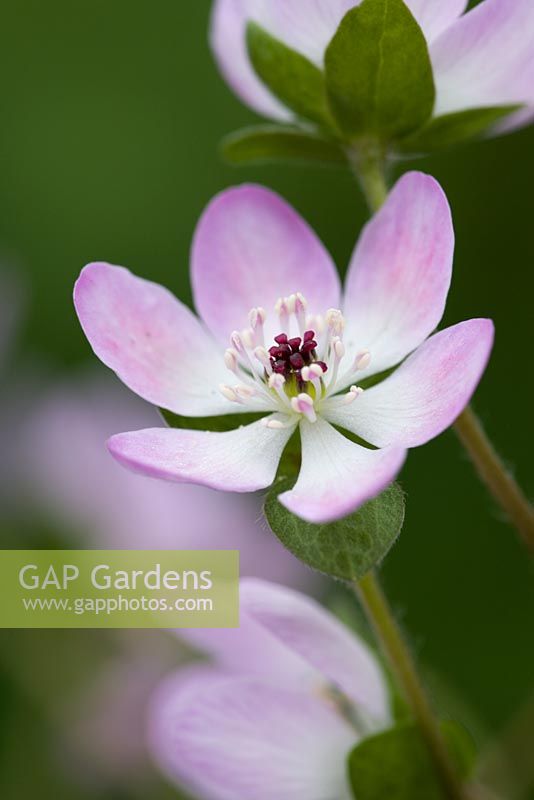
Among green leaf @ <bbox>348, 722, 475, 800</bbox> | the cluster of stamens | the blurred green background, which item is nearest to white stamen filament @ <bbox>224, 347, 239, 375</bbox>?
the cluster of stamens

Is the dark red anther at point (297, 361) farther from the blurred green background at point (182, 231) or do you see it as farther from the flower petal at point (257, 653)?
the blurred green background at point (182, 231)

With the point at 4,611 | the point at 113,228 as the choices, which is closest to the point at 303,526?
the point at 4,611

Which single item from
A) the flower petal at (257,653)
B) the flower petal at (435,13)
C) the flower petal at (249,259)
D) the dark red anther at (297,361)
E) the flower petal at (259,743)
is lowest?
the flower petal at (259,743)

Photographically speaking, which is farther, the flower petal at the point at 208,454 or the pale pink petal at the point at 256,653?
the pale pink petal at the point at 256,653

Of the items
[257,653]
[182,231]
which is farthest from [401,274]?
[182,231]

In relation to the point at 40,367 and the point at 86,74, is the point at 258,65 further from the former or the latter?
the point at 86,74

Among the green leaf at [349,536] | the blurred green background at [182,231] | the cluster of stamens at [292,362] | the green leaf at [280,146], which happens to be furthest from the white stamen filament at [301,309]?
the blurred green background at [182,231]

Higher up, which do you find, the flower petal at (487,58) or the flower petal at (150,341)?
the flower petal at (487,58)
